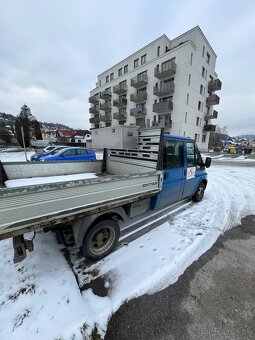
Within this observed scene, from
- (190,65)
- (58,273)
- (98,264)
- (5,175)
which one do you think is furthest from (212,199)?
(190,65)

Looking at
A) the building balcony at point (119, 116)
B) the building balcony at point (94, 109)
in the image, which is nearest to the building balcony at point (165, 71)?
the building balcony at point (119, 116)

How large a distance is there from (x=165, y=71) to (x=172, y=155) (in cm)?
2460

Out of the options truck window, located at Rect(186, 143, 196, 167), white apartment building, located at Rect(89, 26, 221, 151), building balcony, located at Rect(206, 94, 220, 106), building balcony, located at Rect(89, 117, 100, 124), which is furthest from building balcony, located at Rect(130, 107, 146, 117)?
truck window, located at Rect(186, 143, 196, 167)

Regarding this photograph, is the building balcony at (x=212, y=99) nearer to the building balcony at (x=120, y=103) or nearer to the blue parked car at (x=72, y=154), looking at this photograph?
the building balcony at (x=120, y=103)

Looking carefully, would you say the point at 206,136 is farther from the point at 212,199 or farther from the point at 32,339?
the point at 32,339

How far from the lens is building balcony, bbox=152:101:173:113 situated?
23.7 m

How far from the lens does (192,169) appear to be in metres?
4.62

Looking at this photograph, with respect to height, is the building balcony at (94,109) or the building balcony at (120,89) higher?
the building balcony at (120,89)

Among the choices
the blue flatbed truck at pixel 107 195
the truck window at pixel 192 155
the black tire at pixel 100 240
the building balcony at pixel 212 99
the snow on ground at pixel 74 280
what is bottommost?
the snow on ground at pixel 74 280

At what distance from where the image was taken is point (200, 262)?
2.85 meters

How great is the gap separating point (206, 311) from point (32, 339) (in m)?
2.06

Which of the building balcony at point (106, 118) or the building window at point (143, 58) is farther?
the building balcony at point (106, 118)

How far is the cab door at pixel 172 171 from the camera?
375 cm

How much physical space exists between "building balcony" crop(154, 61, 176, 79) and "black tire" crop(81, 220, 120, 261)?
2602 cm
